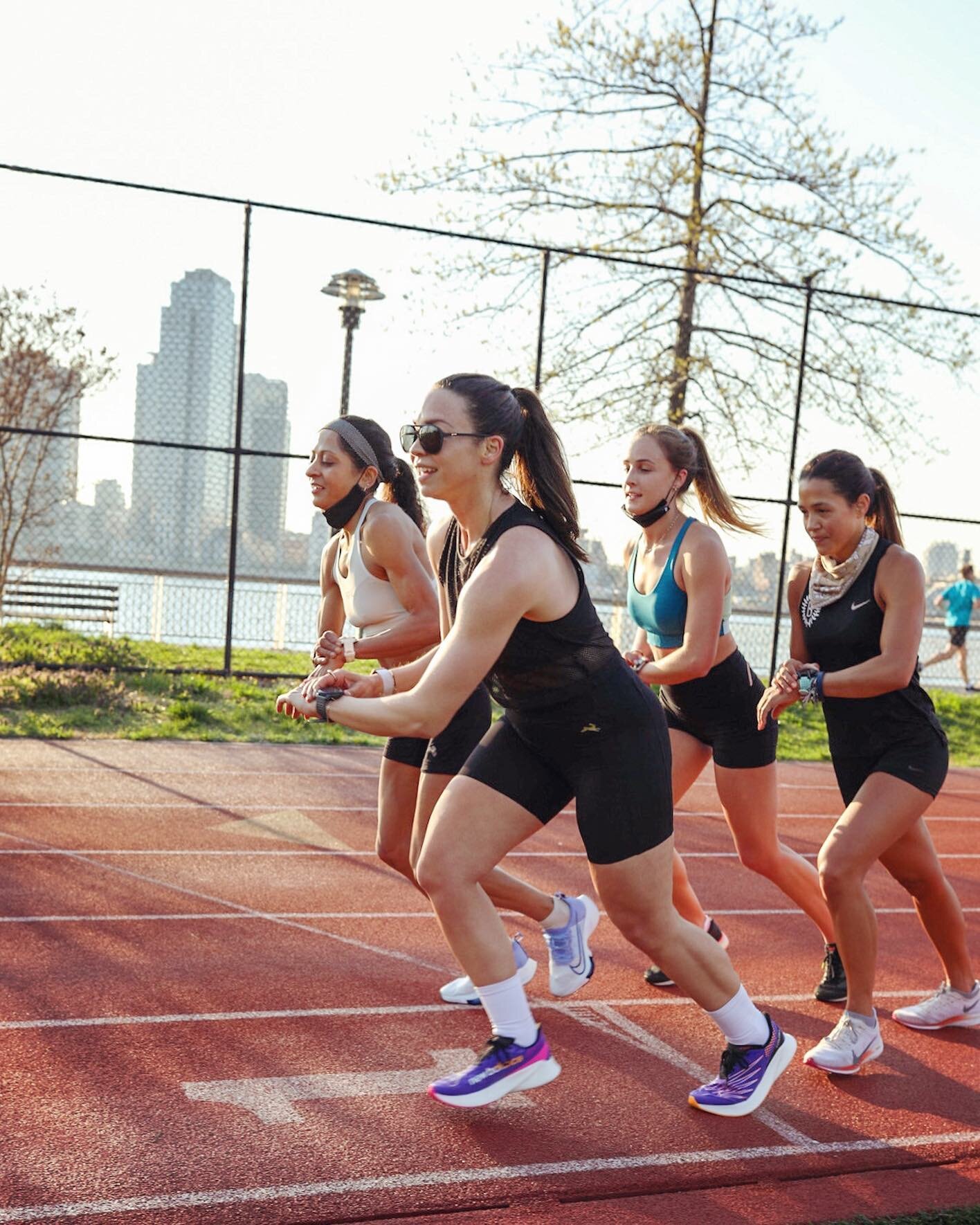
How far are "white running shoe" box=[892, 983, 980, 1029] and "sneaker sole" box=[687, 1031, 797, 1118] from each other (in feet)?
4.03

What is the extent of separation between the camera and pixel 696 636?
4398 mm

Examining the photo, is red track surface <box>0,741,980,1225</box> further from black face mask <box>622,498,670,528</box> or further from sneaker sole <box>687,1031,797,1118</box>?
black face mask <box>622,498,670,528</box>

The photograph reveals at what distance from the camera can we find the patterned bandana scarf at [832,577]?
4.13 m

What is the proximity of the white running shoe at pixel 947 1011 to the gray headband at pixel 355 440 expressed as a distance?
9.54 feet

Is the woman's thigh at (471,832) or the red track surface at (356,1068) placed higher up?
the woman's thigh at (471,832)

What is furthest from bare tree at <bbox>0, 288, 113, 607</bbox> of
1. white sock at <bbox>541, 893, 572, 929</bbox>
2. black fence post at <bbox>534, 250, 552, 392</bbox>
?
white sock at <bbox>541, 893, 572, 929</bbox>

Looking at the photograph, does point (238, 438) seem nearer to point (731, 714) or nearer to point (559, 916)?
point (731, 714)

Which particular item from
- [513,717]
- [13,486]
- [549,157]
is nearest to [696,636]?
[513,717]

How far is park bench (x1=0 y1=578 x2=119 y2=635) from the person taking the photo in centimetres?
1545

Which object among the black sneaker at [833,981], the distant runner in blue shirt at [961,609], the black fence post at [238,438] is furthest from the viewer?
the distant runner in blue shirt at [961,609]

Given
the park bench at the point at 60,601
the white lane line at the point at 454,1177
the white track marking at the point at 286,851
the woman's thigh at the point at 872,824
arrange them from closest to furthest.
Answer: the white lane line at the point at 454,1177, the woman's thigh at the point at 872,824, the white track marking at the point at 286,851, the park bench at the point at 60,601

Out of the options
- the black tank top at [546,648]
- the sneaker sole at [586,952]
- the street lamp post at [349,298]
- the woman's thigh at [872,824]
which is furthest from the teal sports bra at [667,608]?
the street lamp post at [349,298]

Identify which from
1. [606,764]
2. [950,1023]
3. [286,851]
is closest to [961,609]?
[286,851]

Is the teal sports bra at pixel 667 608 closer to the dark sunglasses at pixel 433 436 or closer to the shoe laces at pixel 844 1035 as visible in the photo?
the shoe laces at pixel 844 1035
